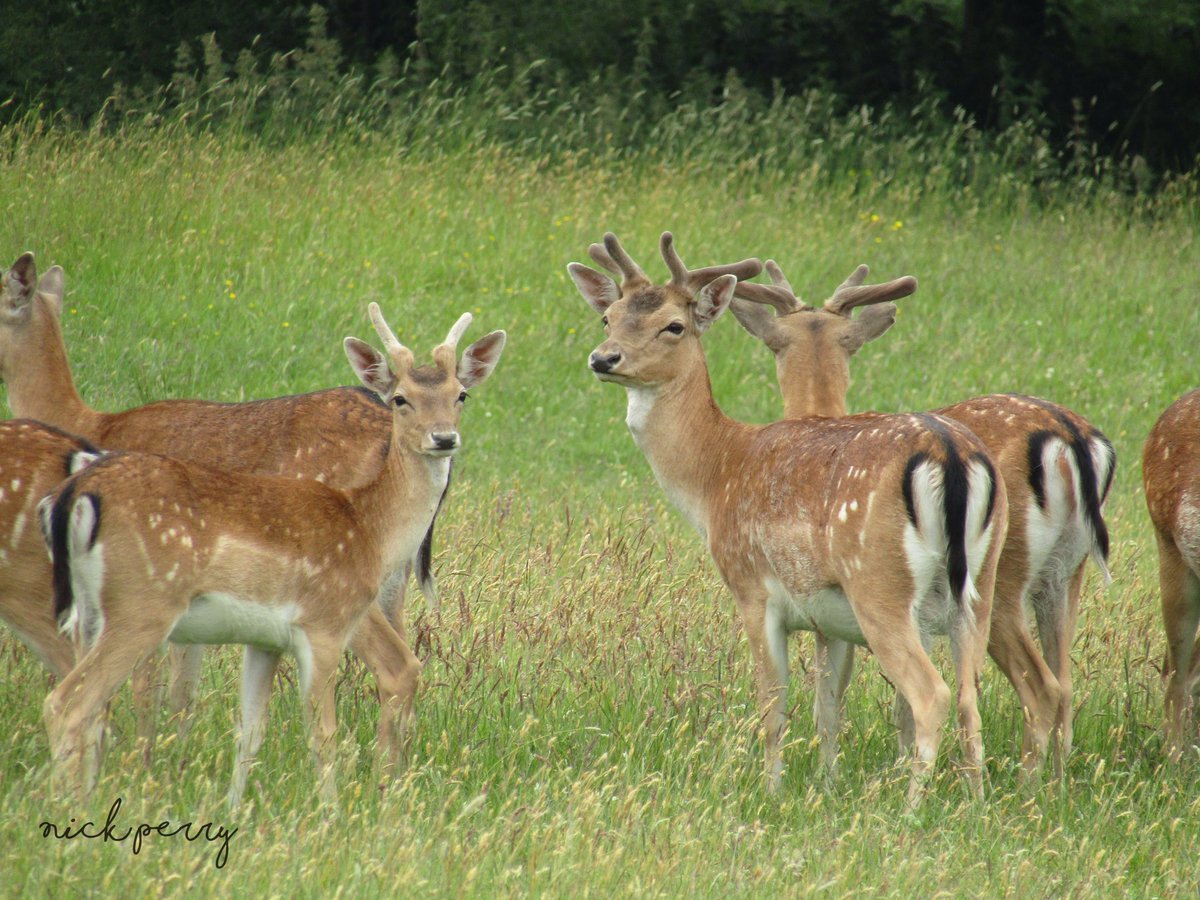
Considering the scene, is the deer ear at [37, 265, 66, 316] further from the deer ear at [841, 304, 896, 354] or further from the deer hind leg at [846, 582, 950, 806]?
the deer hind leg at [846, 582, 950, 806]

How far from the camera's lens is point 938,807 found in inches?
203

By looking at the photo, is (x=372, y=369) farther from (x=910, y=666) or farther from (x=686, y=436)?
(x=910, y=666)

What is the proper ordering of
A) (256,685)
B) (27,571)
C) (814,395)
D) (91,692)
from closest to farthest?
(91,692)
(27,571)
(256,685)
(814,395)

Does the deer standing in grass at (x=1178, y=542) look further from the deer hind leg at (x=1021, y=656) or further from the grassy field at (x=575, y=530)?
the deer hind leg at (x=1021, y=656)

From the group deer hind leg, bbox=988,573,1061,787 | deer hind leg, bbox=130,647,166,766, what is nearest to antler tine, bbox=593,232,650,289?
deer hind leg, bbox=988,573,1061,787

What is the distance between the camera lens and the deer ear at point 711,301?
256 inches

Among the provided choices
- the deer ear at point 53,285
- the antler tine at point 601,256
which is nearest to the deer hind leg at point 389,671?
the antler tine at point 601,256

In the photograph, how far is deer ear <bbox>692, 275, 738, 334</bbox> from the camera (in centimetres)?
649

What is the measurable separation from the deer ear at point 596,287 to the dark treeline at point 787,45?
30.5ft

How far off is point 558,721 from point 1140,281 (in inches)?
387

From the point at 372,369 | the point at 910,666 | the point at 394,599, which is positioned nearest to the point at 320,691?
the point at 394,599

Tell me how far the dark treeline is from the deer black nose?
10.0m

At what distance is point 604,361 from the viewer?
6191 mm

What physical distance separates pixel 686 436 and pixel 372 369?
1.36 meters
